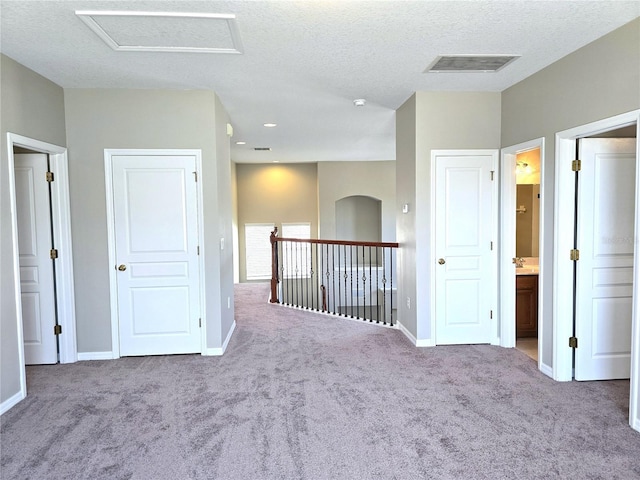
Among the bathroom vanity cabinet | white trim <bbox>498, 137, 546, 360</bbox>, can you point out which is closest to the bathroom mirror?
the bathroom vanity cabinet

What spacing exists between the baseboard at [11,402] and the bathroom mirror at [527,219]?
18.1 feet

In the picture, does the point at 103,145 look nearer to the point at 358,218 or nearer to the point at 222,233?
the point at 222,233

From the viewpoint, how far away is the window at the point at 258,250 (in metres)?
10.1

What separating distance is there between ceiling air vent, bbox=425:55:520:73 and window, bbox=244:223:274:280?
23.1ft

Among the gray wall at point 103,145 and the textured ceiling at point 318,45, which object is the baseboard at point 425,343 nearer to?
the gray wall at point 103,145

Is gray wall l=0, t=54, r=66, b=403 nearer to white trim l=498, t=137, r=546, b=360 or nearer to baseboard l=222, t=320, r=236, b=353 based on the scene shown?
baseboard l=222, t=320, r=236, b=353

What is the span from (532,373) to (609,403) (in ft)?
2.13

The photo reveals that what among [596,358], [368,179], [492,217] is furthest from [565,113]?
[368,179]

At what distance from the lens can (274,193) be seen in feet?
33.0

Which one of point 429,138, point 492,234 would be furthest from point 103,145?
point 492,234

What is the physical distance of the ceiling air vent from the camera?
3.28 m

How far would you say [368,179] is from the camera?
31.8ft

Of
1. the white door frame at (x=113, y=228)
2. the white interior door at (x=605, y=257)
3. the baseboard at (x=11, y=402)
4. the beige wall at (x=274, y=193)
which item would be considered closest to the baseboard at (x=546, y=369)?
the white interior door at (x=605, y=257)

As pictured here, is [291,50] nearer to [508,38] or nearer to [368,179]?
[508,38]
